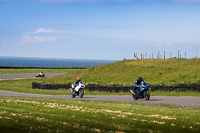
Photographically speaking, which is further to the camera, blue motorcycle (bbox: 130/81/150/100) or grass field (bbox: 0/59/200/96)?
grass field (bbox: 0/59/200/96)

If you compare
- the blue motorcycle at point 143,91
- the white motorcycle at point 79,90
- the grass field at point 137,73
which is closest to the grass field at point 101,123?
the blue motorcycle at point 143,91

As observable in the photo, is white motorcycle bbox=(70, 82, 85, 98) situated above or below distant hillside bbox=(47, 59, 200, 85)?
below

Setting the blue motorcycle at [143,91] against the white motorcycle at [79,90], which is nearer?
the blue motorcycle at [143,91]

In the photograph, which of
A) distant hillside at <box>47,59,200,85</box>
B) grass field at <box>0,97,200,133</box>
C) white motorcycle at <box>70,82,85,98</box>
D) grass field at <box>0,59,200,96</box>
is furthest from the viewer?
distant hillside at <box>47,59,200,85</box>

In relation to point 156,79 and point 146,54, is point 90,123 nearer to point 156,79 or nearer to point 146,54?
point 156,79

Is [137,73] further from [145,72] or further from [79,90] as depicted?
[79,90]

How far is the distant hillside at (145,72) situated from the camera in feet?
140

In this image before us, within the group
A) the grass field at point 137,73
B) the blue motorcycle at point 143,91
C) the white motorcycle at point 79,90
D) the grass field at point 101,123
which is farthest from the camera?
the grass field at point 137,73

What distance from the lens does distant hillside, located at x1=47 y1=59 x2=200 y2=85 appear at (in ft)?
140

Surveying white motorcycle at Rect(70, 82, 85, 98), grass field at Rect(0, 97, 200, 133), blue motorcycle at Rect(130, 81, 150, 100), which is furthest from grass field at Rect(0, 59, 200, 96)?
grass field at Rect(0, 97, 200, 133)

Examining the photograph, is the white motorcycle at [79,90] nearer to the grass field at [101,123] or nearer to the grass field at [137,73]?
the grass field at [101,123]

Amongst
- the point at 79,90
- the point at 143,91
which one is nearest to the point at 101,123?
the point at 143,91

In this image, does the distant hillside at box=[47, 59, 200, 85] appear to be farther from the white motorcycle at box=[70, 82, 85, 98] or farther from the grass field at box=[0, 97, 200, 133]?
the grass field at box=[0, 97, 200, 133]

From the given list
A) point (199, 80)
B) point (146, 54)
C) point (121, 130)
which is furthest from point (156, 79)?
point (121, 130)
